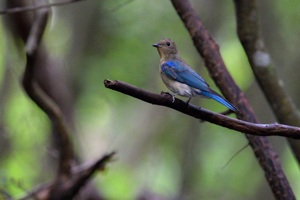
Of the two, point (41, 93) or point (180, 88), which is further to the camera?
point (41, 93)

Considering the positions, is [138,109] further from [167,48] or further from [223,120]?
[223,120]

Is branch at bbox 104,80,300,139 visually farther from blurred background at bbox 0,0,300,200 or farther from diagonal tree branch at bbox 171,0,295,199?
blurred background at bbox 0,0,300,200

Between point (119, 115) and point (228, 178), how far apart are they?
7.06 feet

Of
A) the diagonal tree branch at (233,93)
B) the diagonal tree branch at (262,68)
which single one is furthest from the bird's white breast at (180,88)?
the diagonal tree branch at (262,68)

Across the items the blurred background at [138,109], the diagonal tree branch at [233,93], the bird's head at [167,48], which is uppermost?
the bird's head at [167,48]

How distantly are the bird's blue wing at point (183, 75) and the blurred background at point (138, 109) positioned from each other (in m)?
3.72

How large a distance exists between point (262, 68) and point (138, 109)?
18.9 feet

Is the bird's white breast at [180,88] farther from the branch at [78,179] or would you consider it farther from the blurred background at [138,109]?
the blurred background at [138,109]

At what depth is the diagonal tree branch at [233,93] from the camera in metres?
4.86

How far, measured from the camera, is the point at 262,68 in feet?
17.4

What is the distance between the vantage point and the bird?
15.4 ft

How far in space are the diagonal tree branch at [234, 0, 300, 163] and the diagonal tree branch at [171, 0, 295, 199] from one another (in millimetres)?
212

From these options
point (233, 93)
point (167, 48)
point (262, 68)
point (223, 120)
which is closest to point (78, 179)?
point (167, 48)

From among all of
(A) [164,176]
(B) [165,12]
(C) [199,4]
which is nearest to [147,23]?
(B) [165,12]
